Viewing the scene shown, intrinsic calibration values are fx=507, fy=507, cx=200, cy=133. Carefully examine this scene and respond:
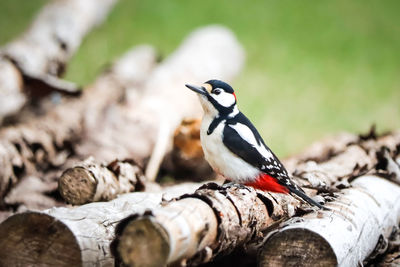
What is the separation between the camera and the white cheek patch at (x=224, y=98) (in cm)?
197

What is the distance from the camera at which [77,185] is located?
226cm

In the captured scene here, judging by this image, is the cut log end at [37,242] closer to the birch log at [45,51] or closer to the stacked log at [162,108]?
the stacked log at [162,108]

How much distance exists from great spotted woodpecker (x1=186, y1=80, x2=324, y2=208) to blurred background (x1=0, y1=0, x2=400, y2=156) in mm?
2455

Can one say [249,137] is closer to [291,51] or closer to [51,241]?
[51,241]

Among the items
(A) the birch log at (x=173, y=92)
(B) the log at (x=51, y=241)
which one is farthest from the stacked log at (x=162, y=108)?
(B) the log at (x=51, y=241)

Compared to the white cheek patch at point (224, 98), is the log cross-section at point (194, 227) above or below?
below

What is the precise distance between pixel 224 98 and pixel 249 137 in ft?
0.60

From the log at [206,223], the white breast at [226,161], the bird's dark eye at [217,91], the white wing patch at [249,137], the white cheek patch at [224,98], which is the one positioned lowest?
the log at [206,223]

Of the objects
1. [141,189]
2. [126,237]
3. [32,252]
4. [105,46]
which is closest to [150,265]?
[126,237]

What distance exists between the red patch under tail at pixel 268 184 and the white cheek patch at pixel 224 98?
0.31m

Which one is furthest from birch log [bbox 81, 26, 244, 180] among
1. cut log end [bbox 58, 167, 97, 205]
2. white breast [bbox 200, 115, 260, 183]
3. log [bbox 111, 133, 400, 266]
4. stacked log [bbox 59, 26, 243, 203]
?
log [bbox 111, 133, 400, 266]

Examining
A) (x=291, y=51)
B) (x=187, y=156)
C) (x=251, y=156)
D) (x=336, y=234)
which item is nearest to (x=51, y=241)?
(x=251, y=156)

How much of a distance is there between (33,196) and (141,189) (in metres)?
0.60

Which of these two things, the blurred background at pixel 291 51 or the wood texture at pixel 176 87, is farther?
the blurred background at pixel 291 51
